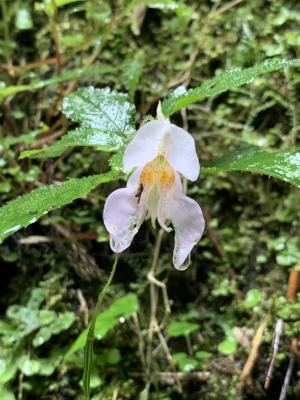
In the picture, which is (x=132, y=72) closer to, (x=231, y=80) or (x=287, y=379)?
(x=231, y=80)

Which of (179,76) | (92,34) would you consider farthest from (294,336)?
(92,34)

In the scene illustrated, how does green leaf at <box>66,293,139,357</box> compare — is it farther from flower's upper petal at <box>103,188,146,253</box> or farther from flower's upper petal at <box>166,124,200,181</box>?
flower's upper petal at <box>166,124,200,181</box>

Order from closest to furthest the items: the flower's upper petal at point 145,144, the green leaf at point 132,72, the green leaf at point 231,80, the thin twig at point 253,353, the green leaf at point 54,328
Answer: the flower's upper petal at point 145,144 → the green leaf at point 231,80 → the thin twig at point 253,353 → the green leaf at point 54,328 → the green leaf at point 132,72

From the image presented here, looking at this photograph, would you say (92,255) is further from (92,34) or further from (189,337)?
(92,34)

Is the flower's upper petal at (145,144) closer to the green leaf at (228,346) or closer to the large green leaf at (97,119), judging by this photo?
the large green leaf at (97,119)

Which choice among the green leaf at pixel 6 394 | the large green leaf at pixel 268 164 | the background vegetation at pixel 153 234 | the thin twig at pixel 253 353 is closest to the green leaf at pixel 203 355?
the background vegetation at pixel 153 234

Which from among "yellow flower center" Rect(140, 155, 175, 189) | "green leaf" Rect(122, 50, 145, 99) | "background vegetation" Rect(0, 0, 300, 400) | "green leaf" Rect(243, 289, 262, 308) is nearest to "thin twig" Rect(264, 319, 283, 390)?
"background vegetation" Rect(0, 0, 300, 400)
